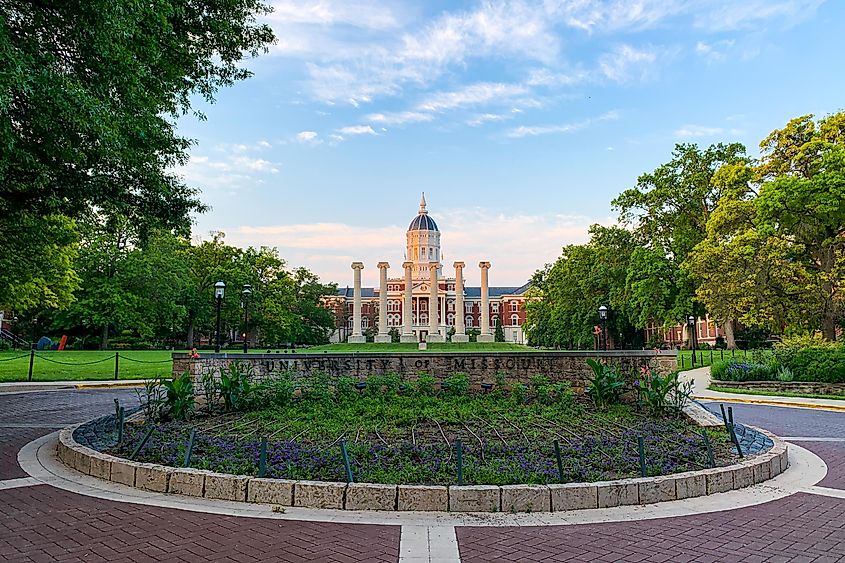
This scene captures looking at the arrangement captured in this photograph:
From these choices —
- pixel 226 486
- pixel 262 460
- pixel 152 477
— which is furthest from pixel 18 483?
pixel 262 460

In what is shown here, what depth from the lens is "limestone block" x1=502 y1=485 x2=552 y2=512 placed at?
6355 mm

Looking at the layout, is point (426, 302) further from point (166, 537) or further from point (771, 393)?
point (166, 537)

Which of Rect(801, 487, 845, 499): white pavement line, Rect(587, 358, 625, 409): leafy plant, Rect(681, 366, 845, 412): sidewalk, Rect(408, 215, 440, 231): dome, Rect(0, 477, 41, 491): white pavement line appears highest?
Rect(408, 215, 440, 231): dome

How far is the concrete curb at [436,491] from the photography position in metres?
6.34

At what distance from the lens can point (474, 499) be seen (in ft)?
20.7

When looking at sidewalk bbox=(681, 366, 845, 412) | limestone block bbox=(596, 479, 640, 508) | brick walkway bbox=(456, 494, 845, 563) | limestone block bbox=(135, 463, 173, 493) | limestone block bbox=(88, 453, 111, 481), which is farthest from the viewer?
sidewalk bbox=(681, 366, 845, 412)

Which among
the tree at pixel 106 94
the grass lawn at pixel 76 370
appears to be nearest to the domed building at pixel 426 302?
the grass lawn at pixel 76 370

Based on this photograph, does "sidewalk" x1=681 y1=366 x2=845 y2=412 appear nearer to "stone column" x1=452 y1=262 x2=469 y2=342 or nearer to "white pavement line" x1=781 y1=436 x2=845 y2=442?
"white pavement line" x1=781 y1=436 x2=845 y2=442

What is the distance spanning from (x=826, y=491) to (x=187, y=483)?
301 inches

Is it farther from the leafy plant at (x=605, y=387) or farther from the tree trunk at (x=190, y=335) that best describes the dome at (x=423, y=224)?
the leafy plant at (x=605, y=387)

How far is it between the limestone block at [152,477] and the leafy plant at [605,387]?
796 centimetres

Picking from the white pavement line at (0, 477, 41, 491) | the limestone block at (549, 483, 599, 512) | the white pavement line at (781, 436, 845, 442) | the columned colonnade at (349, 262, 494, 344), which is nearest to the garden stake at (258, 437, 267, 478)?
the white pavement line at (0, 477, 41, 491)

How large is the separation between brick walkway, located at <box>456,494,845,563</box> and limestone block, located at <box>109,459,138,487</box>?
4.20 metres

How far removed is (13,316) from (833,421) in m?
63.0
